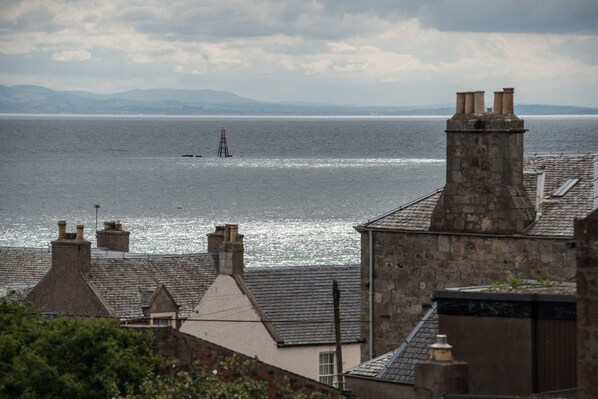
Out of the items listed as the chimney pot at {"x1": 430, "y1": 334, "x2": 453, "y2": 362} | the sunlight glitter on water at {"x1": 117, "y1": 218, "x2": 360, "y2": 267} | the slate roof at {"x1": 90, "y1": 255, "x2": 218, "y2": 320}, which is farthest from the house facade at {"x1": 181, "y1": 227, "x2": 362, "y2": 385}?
the sunlight glitter on water at {"x1": 117, "y1": 218, "x2": 360, "y2": 267}

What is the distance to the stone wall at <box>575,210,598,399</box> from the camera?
1537 centimetres

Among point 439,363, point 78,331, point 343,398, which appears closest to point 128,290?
point 78,331

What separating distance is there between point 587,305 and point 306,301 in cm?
3273

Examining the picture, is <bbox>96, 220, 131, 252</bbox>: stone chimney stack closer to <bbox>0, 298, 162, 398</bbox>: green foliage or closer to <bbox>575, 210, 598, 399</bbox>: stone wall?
<bbox>0, 298, 162, 398</bbox>: green foliage

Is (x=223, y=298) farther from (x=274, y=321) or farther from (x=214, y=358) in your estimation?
(x=214, y=358)

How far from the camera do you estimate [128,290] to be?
163 ft

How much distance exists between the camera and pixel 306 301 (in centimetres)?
4806

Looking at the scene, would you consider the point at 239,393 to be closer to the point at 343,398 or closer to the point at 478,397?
the point at 343,398

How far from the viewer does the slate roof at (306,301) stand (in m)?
45.8

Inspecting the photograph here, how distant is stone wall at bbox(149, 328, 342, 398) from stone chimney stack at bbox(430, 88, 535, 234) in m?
8.04

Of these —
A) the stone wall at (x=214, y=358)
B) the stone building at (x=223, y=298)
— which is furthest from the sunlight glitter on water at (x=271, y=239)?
the stone wall at (x=214, y=358)

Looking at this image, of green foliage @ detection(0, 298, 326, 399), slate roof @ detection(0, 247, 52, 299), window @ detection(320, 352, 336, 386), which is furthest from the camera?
slate roof @ detection(0, 247, 52, 299)

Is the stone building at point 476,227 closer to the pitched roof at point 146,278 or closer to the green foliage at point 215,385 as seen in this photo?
the green foliage at point 215,385

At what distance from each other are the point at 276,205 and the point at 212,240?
123 meters
